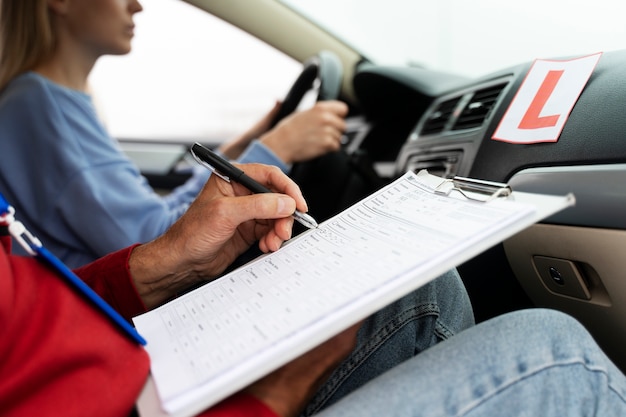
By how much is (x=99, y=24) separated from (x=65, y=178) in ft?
1.21

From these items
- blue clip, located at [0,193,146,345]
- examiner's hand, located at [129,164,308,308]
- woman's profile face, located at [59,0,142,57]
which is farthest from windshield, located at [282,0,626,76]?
blue clip, located at [0,193,146,345]

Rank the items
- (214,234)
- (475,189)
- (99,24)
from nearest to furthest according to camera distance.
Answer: (475,189), (214,234), (99,24)

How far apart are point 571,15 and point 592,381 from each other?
3.34 ft

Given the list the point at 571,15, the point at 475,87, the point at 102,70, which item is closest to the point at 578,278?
the point at 475,87

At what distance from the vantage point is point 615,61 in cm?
73

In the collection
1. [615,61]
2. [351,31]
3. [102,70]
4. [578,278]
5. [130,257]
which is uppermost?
[615,61]

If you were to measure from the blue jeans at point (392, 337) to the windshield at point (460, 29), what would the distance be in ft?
2.60

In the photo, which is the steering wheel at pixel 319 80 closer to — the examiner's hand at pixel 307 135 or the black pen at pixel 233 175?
the examiner's hand at pixel 307 135

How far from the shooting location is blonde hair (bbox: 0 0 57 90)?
1107 millimetres

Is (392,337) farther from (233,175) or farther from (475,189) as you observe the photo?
(233,175)

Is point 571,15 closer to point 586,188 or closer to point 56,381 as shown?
point 586,188

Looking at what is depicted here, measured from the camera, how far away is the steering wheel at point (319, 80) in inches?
46.7

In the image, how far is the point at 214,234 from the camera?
67cm

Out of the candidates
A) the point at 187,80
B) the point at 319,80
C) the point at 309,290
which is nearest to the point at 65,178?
the point at 319,80
